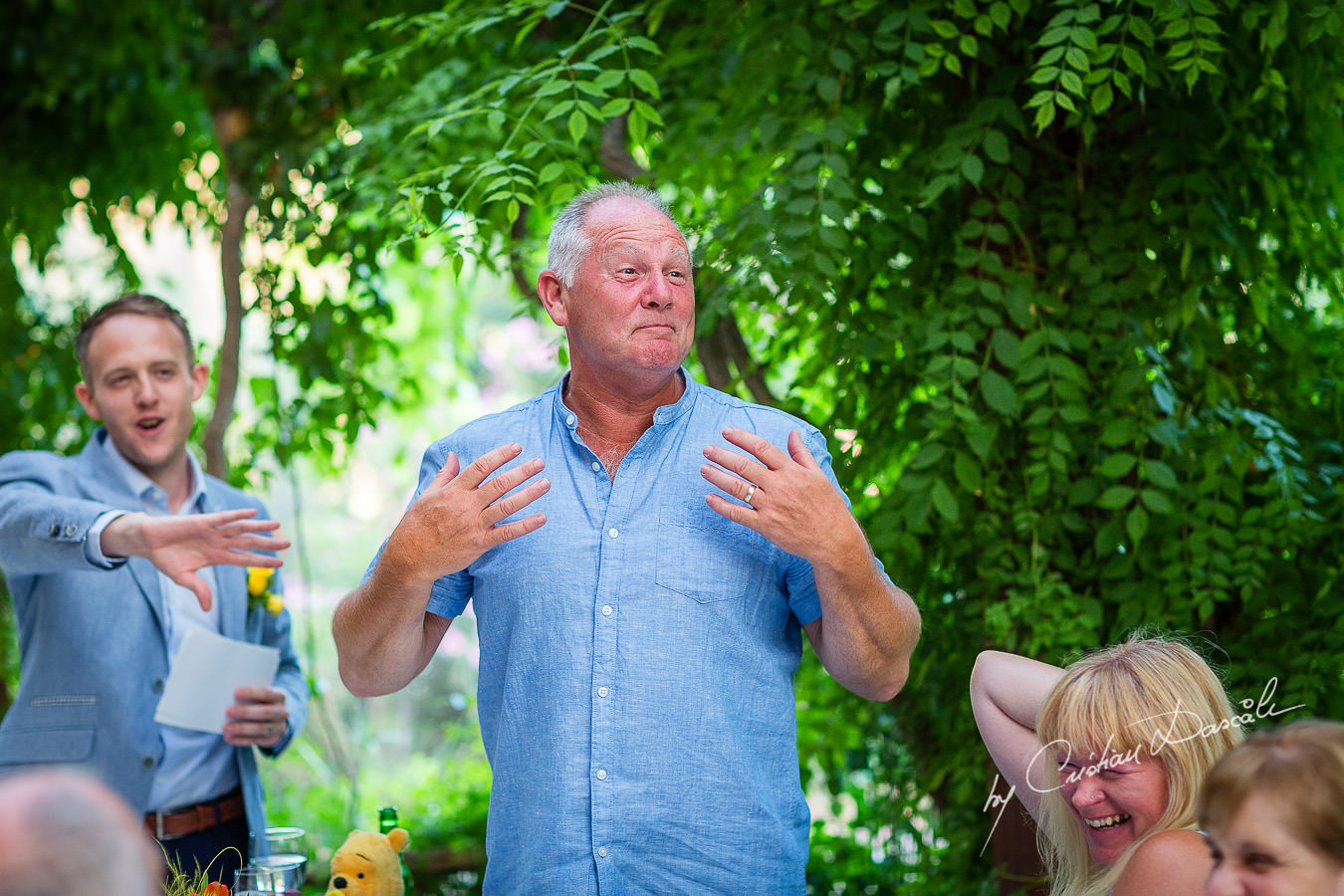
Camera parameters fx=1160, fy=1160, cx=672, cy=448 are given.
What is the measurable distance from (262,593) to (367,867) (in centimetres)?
88

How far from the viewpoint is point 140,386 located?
2.29 metres

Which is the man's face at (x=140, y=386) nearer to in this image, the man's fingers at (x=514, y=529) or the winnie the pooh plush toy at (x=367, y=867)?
the winnie the pooh plush toy at (x=367, y=867)

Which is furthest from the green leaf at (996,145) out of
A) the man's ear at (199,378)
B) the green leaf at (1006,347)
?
the man's ear at (199,378)

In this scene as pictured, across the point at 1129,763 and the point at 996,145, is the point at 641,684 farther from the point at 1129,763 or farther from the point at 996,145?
the point at 996,145

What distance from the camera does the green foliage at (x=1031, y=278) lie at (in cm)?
214

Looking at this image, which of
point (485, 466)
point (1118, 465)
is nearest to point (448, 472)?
point (485, 466)

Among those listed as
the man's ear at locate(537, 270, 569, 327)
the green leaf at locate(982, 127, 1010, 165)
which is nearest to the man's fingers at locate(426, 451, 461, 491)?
the man's ear at locate(537, 270, 569, 327)

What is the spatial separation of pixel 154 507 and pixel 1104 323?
6.35ft

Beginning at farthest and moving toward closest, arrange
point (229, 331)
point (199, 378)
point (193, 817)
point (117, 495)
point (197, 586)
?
point (229, 331) < point (199, 378) < point (117, 495) < point (193, 817) < point (197, 586)

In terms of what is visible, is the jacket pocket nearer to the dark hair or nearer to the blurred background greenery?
the dark hair

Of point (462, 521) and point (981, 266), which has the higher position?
point (981, 266)

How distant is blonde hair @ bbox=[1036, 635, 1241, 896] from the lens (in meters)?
1.39

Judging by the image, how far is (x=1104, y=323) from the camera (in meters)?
2.25

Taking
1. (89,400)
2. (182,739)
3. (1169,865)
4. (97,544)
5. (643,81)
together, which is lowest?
(1169,865)
